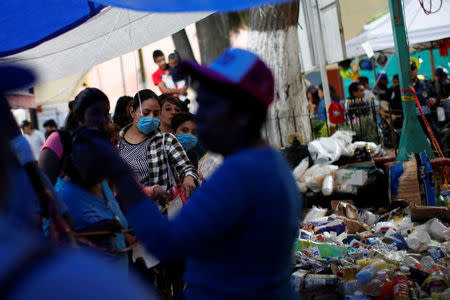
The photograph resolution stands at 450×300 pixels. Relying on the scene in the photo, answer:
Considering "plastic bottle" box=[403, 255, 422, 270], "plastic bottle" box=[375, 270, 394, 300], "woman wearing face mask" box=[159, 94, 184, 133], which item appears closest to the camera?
"plastic bottle" box=[375, 270, 394, 300]

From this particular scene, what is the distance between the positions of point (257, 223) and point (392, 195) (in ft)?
19.9

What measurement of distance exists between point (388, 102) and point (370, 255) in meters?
7.43

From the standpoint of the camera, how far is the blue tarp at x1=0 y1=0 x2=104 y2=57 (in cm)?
389

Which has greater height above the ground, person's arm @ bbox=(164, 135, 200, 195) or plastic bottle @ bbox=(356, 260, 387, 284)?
person's arm @ bbox=(164, 135, 200, 195)

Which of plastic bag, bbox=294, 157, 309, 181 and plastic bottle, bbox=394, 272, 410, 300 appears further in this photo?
plastic bag, bbox=294, 157, 309, 181

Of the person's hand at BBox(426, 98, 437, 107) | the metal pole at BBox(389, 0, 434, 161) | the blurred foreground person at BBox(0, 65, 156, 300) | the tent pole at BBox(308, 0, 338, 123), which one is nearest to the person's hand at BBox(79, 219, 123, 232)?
the blurred foreground person at BBox(0, 65, 156, 300)

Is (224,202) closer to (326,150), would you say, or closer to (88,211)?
(88,211)

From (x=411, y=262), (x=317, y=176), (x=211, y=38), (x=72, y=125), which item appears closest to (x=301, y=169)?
(x=317, y=176)

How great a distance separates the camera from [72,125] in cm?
236

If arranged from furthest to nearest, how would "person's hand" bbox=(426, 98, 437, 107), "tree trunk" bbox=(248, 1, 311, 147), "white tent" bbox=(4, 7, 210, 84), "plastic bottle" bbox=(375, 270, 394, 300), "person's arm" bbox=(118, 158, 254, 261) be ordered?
"person's hand" bbox=(426, 98, 437, 107) → "tree trunk" bbox=(248, 1, 311, 147) → "white tent" bbox=(4, 7, 210, 84) → "plastic bottle" bbox=(375, 270, 394, 300) → "person's arm" bbox=(118, 158, 254, 261)

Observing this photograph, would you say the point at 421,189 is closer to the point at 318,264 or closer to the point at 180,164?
the point at 318,264

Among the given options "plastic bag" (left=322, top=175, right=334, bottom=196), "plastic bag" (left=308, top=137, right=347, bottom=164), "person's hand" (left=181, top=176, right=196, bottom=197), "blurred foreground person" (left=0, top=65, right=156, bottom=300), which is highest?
"blurred foreground person" (left=0, top=65, right=156, bottom=300)

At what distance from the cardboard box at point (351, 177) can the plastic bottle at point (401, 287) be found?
3121 mm

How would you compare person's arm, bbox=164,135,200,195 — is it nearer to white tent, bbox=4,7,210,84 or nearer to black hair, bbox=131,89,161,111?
black hair, bbox=131,89,161,111
